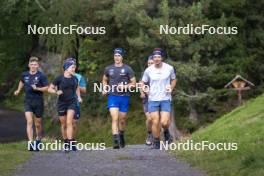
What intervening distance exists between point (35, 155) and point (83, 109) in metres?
29.2

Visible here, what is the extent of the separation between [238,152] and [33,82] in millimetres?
4840

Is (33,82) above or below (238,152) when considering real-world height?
above

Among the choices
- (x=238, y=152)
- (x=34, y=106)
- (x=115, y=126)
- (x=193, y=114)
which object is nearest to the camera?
(x=238, y=152)

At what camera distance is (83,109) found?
140 feet

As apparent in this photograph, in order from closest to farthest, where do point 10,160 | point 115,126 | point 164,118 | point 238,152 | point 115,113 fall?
point 238,152 → point 10,160 → point 164,118 → point 115,126 → point 115,113

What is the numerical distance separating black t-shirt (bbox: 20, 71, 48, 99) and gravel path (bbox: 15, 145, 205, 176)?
1.54 metres

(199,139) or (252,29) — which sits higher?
(252,29)

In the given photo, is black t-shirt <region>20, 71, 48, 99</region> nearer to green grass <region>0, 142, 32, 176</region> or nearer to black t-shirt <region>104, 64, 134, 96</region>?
black t-shirt <region>104, 64, 134, 96</region>

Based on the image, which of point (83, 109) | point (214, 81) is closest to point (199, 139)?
point (214, 81)

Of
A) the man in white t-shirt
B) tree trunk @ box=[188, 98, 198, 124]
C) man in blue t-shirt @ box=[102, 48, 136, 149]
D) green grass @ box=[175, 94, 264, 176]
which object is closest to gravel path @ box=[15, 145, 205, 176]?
green grass @ box=[175, 94, 264, 176]

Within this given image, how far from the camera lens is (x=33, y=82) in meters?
14.8

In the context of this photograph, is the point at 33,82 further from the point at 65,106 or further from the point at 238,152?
the point at 238,152

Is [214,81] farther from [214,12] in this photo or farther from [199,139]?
[199,139]

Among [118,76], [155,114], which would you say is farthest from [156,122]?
[118,76]
